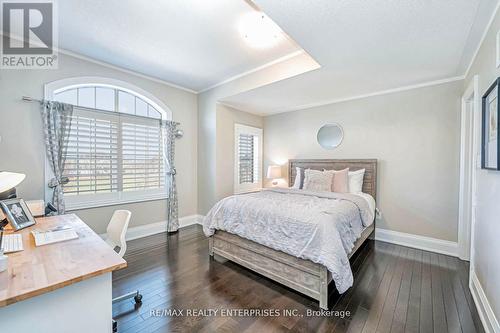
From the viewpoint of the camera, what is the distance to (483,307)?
1.83 m

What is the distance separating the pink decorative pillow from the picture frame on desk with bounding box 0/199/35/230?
3.81 metres

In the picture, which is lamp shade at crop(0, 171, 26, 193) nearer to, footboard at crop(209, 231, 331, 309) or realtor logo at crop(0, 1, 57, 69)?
realtor logo at crop(0, 1, 57, 69)

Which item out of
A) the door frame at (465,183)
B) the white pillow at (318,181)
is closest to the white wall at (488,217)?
the door frame at (465,183)

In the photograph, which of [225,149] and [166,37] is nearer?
[166,37]

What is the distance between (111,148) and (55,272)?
9.24 ft

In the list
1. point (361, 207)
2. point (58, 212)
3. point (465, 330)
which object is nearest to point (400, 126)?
point (361, 207)

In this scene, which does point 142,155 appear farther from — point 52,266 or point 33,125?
point 52,266

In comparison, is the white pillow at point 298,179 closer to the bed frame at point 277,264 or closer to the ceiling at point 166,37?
the bed frame at point 277,264

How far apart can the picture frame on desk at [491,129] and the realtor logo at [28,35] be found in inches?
158

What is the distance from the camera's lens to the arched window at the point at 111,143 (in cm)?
312

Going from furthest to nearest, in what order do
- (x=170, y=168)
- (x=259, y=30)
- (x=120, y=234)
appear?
(x=170, y=168) < (x=259, y=30) < (x=120, y=234)

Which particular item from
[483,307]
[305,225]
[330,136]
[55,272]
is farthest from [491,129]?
[55,272]

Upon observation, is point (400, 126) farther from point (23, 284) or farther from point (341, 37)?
point (23, 284)

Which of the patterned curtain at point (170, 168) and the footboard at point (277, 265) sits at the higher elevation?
the patterned curtain at point (170, 168)
